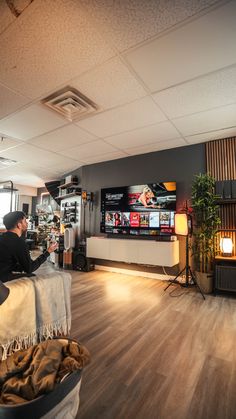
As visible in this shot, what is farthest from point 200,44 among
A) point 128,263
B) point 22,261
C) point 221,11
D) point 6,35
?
point 128,263

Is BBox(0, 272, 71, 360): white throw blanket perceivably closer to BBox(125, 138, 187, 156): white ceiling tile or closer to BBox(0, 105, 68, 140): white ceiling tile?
BBox(0, 105, 68, 140): white ceiling tile

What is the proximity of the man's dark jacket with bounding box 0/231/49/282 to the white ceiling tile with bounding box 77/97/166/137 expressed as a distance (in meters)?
2.05

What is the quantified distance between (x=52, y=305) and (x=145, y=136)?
10.2 ft

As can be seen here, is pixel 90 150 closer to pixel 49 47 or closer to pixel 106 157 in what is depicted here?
pixel 106 157

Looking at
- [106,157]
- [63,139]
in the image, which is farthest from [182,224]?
[63,139]

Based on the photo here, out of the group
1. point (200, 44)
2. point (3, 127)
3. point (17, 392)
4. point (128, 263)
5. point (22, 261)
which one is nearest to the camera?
point (17, 392)

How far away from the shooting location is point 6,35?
166cm

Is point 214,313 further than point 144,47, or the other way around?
point 214,313

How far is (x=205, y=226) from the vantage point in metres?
3.52

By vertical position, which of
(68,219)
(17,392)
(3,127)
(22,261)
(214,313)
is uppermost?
(3,127)

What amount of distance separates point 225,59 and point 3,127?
312 centimetres

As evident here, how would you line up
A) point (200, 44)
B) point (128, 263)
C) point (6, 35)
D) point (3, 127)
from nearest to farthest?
1. point (6, 35)
2. point (200, 44)
3. point (3, 127)
4. point (128, 263)

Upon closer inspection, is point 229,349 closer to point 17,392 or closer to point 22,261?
point 17,392

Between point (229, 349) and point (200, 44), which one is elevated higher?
point (200, 44)
